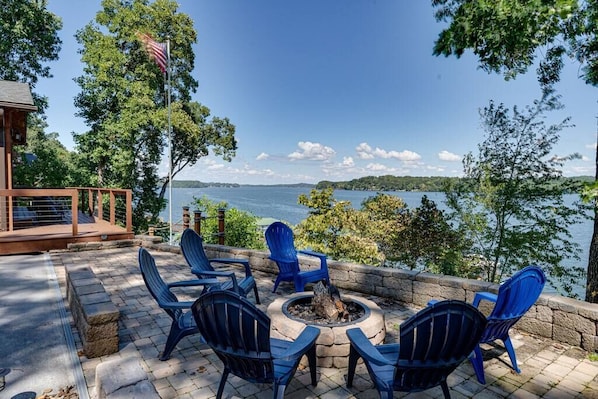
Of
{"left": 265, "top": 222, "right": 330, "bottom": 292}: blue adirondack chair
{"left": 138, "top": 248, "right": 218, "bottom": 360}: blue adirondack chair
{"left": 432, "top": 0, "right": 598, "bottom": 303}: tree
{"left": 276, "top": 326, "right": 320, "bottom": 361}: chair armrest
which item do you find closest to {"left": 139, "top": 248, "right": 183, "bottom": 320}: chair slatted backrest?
{"left": 138, "top": 248, "right": 218, "bottom": 360}: blue adirondack chair

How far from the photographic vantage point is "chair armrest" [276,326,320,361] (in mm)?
1888

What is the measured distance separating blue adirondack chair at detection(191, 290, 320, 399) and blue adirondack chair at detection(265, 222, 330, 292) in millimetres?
2328

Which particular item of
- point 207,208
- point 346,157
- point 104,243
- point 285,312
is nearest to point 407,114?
point 346,157

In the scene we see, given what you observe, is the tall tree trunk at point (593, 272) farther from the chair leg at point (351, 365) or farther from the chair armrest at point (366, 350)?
the chair armrest at point (366, 350)

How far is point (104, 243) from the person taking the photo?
23.0ft

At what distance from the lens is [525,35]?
14.9 ft

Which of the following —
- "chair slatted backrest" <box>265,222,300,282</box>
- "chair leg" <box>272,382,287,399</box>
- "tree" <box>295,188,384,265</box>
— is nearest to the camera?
"chair leg" <box>272,382,287,399</box>

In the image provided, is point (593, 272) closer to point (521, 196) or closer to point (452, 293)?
point (452, 293)

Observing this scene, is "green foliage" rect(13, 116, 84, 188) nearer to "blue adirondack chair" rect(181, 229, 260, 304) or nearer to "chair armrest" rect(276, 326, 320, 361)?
"blue adirondack chair" rect(181, 229, 260, 304)

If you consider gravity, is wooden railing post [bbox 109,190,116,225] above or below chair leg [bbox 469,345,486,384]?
above

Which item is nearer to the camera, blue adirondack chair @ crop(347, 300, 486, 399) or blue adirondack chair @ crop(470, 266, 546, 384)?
blue adirondack chair @ crop(347, 300, 486, 399)

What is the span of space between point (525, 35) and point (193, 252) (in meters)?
5.44

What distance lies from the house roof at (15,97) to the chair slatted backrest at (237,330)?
8021mm

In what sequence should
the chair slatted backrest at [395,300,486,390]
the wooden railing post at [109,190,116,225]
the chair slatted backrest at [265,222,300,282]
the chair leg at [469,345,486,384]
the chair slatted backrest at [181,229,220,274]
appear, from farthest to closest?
the wooden railing post at [109,190,116,225] → the chair slatted backrest at [265,222,300,282] → the chair slatted backrest at [181,229,220,274] → the chair leg at [469,345,486,384] → the chair slatted backrest at [395,300,486,390]
